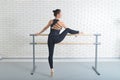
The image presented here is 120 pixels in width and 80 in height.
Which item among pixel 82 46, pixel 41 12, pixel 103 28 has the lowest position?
pixel 82 46

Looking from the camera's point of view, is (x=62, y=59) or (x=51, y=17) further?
(x=62, y=59)

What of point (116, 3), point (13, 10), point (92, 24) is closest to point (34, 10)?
point (13, 10)

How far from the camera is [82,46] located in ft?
21.2

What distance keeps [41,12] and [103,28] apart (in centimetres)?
190

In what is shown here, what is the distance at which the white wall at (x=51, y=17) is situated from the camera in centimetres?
631

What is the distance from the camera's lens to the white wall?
6309mm

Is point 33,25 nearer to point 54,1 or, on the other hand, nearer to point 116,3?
point 54,1

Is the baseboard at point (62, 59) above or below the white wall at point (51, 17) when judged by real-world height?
below

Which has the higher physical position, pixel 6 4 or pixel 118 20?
pixel 6 4

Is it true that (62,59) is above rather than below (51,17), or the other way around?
below

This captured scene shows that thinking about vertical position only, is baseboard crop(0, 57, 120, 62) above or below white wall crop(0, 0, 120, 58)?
below

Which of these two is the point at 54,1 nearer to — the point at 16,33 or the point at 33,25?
the point at 33,25

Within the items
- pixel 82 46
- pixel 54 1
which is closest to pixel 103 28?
pixel 82 46

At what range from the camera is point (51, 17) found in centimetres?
636
